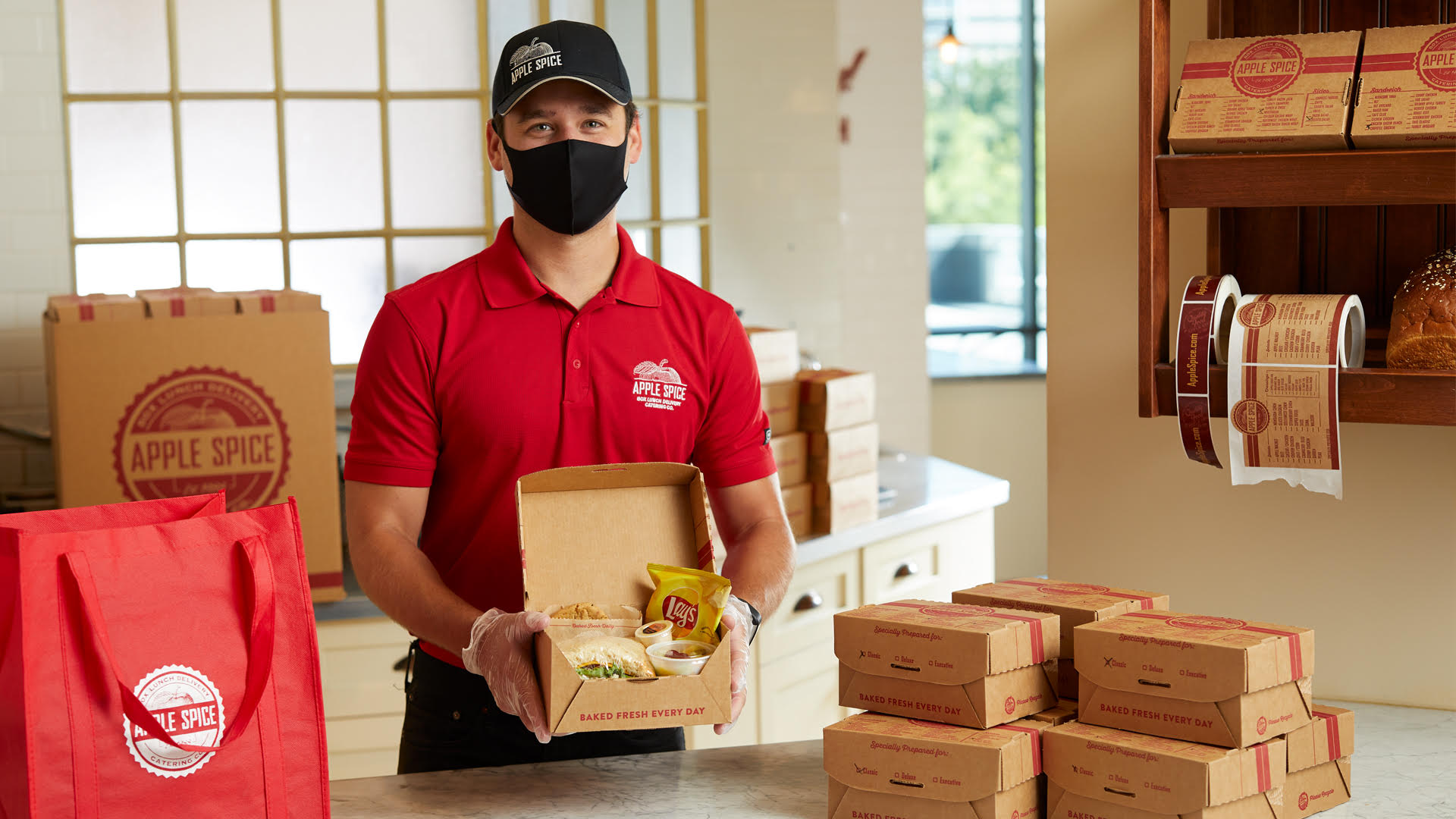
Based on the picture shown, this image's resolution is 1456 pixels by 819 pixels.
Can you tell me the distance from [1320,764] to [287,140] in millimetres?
2976

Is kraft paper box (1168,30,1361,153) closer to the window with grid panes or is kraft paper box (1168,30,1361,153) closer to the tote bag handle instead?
the tote bag handle

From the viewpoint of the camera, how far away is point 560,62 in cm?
168

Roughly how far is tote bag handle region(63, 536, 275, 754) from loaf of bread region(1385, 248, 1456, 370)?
1.30 m

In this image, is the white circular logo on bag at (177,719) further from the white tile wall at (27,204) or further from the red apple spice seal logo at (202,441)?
the white tile wall at (27,204)

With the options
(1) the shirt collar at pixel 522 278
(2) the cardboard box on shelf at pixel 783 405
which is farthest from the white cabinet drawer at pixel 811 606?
(1) the shirt collar at pixel 522 278

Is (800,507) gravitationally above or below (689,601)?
below

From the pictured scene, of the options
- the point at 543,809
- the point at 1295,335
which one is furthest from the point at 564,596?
the point at 1295,335

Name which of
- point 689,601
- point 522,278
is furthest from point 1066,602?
point 522,278

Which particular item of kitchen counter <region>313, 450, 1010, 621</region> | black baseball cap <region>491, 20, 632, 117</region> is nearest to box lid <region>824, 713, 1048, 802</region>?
black baseball cap <region>491, 20, 632, 117</region>

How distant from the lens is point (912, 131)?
512 cm

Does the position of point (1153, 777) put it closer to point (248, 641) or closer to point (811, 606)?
point (248, 641)

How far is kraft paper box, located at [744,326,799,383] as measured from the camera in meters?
3.04

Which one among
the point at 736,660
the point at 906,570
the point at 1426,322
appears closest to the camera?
the point at 736,660

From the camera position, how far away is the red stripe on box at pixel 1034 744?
1.32 metres
